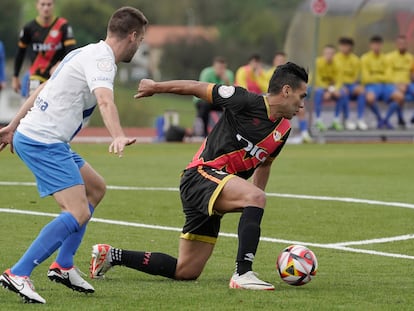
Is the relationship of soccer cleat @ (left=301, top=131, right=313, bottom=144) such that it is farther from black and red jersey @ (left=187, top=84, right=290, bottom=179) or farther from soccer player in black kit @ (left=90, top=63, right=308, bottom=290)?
black and red jersey @ (left=187, top=84, right=290, bottom=179)

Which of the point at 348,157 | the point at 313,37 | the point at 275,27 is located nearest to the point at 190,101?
the point at 275,27

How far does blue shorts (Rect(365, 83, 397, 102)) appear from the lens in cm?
2800

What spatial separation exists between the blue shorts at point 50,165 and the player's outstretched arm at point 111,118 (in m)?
0.56

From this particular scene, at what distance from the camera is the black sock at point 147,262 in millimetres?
8812

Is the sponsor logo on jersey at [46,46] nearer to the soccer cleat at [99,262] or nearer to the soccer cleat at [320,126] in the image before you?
the soccer cleat at [320,126]

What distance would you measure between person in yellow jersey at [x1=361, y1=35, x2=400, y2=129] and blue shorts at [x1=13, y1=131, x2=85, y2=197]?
68.1ft

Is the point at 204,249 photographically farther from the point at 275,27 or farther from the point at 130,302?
the point at 275,27

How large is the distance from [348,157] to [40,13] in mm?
6500

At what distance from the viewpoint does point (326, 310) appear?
733cm

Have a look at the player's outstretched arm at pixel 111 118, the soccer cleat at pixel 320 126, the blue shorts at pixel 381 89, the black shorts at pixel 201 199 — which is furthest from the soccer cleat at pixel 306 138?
the player's outstretched arm at pixel 111 118

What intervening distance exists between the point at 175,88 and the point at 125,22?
79cm

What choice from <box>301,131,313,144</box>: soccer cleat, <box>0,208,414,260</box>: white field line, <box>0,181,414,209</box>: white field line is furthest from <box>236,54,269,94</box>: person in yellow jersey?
<box>0,208,414,260</box>: white field line

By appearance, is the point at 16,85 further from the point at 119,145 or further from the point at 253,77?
the point at 119,145

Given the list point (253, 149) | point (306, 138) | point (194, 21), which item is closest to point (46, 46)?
point (306, 138)
